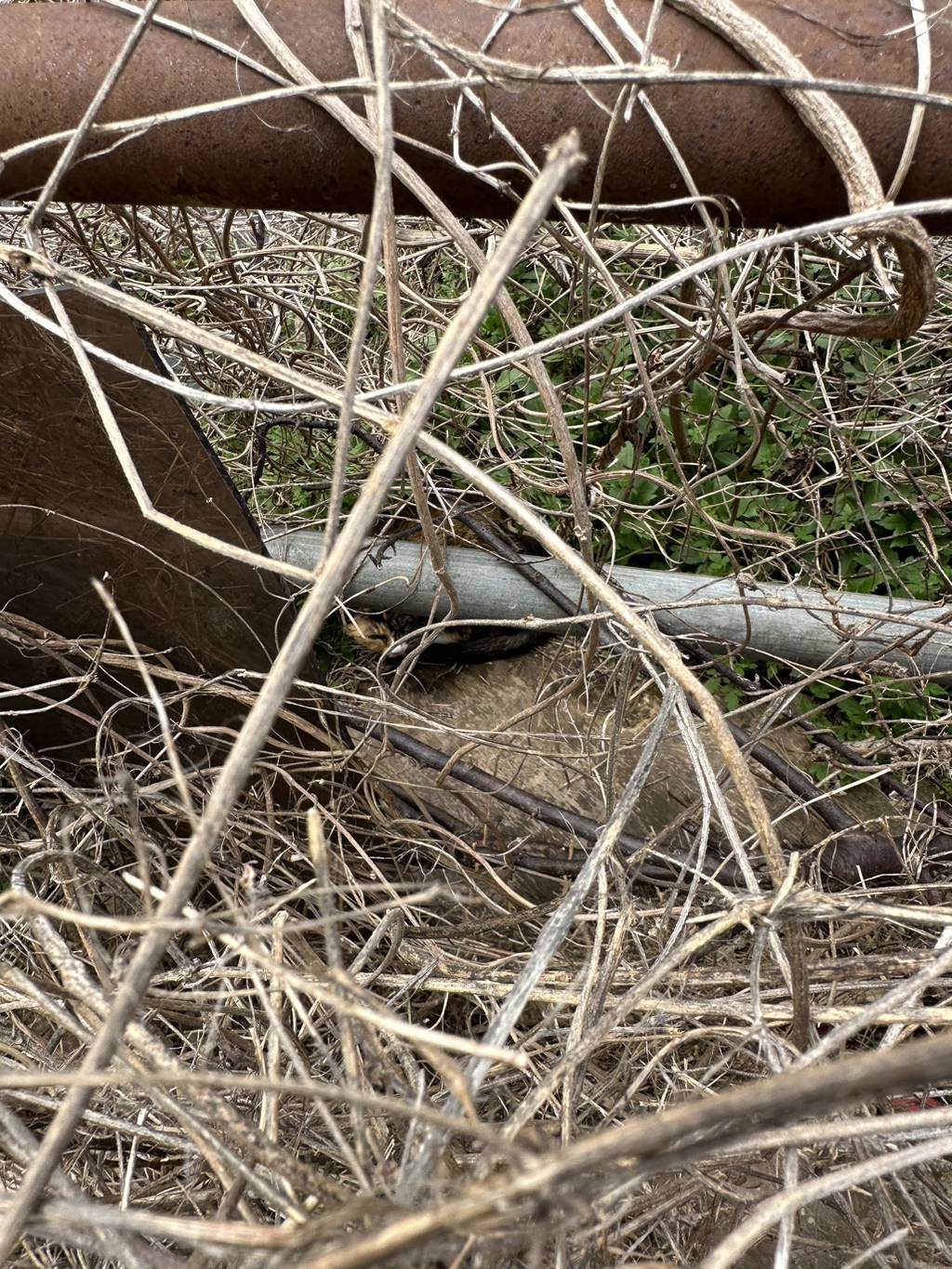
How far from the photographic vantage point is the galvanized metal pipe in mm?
2105

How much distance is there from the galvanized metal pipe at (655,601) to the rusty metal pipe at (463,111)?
1073 millimetres

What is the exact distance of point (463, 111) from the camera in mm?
988

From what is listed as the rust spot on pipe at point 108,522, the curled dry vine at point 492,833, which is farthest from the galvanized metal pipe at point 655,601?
the rust spot on pipe at point 108,522

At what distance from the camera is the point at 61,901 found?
1.84m

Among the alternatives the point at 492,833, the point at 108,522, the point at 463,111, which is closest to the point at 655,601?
the point at 492,833

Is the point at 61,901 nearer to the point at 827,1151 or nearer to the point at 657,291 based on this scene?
the point at 827,1151

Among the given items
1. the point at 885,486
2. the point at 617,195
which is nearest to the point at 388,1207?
the point at 617,195

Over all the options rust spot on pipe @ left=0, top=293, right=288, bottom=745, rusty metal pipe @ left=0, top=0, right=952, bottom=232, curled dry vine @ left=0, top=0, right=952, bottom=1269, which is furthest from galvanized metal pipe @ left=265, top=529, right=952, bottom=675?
rusty metal pipe @ left=0, top=0, right=952, bottom=232

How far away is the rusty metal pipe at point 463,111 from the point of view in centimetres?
92

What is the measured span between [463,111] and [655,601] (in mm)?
1372

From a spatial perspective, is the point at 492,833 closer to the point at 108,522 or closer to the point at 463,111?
the point at 108,522

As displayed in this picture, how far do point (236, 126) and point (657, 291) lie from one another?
0.50m

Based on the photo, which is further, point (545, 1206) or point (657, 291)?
point (657, 291)

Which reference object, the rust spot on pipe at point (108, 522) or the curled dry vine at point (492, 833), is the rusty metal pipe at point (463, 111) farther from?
the rust spot on pipe at point (108, 522)
